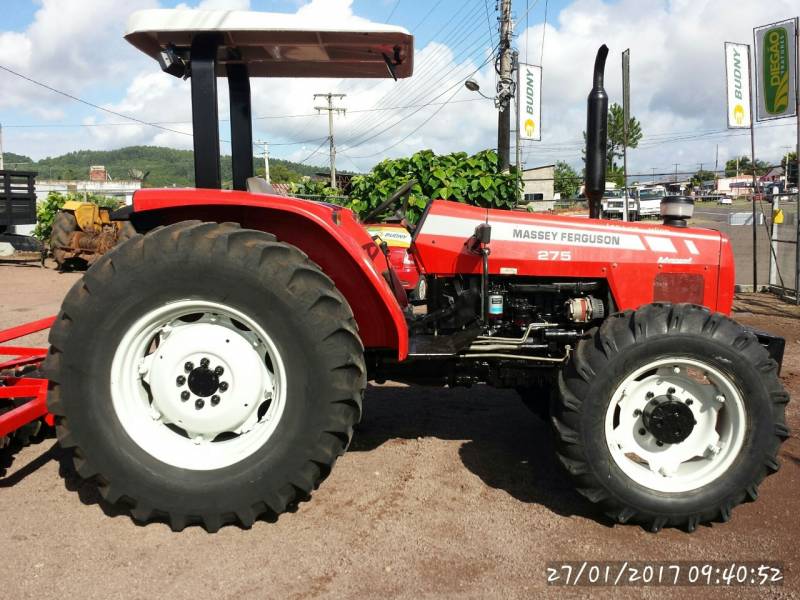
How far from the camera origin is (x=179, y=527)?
100.0 inches

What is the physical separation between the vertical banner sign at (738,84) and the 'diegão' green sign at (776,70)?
1.49 ft

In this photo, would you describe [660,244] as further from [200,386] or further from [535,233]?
[200,386]

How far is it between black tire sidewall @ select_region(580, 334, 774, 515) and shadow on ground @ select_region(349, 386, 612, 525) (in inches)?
9.5

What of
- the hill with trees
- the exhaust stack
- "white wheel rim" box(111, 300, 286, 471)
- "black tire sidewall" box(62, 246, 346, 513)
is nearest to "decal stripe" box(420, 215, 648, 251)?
the exhaust stack

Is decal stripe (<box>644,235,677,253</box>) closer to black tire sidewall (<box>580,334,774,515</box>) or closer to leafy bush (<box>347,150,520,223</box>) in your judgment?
black tire sidewall (<box>580,334,774,515</box>)

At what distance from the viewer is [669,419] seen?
266cm

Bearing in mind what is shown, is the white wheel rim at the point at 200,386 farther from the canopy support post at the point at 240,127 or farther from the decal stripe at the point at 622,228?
the decal stripe at the point at 622,228

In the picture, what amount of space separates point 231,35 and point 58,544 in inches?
91.7

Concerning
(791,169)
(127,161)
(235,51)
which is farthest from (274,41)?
(127,161)

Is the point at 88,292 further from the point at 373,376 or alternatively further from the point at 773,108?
the point at 773,108

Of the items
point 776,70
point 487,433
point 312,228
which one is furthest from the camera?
point 776,70

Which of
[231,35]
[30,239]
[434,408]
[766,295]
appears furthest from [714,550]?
[30,239]

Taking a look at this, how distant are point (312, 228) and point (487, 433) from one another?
1830 mm

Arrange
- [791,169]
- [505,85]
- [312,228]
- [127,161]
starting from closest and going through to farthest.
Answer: [312,228] < [791,169] < [505,85] < [127,161]
